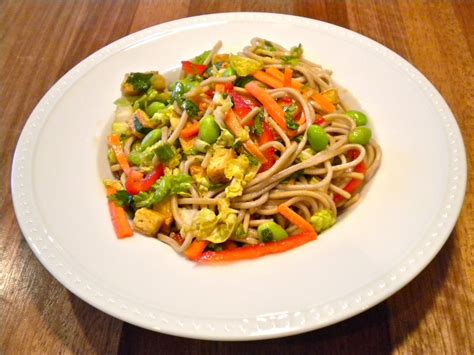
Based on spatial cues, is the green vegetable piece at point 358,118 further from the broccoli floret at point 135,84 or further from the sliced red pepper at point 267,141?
the broccoli floret at point 135,84

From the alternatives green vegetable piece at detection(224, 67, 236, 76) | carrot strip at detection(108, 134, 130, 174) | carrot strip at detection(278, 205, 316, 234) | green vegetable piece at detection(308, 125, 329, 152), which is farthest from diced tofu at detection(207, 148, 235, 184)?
green vegetable piece at detection(224, 67, 236, 76)

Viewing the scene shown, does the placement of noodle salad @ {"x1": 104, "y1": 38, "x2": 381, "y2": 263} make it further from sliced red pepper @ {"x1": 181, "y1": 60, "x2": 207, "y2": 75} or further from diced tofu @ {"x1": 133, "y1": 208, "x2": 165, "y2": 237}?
sliced red pepper @ {"x1": 181, "y1": 60, "x2": 207, "y2": 75}

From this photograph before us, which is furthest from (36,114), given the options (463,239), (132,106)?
(463,239)

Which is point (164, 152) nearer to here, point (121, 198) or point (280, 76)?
point (121, 198)

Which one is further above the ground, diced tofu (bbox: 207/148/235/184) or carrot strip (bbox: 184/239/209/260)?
diced tofu (bbox: 207/148/235/184)

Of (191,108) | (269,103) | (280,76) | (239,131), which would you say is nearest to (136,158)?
(191,108)

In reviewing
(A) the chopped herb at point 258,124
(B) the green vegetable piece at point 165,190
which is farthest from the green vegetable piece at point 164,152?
(A) the chopped herb at point 258,124

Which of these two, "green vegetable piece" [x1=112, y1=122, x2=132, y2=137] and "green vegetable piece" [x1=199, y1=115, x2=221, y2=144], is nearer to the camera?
"green vegetable piece" [x1=199, y1=115, x2=221, y2=144]
